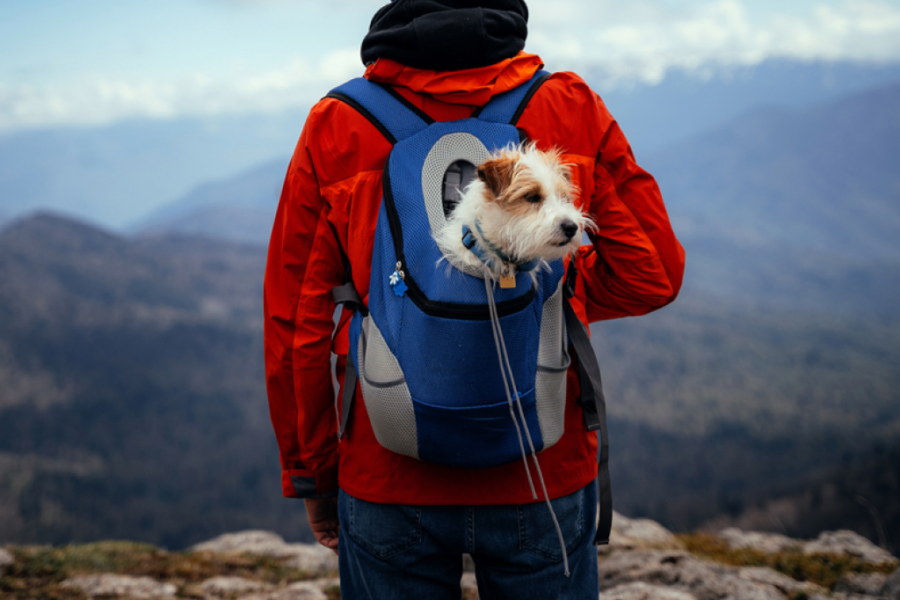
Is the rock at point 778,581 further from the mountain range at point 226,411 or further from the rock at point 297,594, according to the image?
the mountain range at point 226,411

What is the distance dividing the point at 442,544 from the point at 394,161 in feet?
5.97

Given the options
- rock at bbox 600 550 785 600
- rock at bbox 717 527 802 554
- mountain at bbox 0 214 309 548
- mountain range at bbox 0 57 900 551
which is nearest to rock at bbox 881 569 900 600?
rock at bbox 600 550 785 600

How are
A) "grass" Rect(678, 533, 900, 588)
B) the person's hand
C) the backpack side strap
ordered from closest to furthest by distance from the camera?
the backpack side strap
the person's hand
"grass" Rect(678, 533, 900, 588)

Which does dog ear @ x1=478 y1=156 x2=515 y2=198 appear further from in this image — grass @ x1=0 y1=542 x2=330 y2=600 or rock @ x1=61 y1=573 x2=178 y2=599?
rock @ x1=61 y1=573 x2=178 y2=599

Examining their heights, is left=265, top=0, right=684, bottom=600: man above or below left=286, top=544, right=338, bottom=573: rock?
above

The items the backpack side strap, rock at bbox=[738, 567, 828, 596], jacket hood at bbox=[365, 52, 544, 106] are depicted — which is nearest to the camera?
jacket hood at bbox=[365, 52, 544, 106]

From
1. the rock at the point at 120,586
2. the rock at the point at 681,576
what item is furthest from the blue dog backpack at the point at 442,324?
the rock at the point at 120,586

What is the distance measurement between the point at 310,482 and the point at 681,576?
4.92 metres

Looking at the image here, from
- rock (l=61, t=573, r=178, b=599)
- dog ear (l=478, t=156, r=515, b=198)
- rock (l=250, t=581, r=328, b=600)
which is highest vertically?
dog ear (l=478, t=156, r=515, b=198)

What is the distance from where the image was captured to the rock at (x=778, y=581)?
5.69 m

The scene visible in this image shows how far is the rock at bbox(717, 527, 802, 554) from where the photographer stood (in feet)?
25.5

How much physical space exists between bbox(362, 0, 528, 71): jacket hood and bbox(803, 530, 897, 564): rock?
7844 mm

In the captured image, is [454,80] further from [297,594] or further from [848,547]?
[848,547]

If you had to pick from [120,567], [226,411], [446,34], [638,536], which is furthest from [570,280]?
[226,411]
